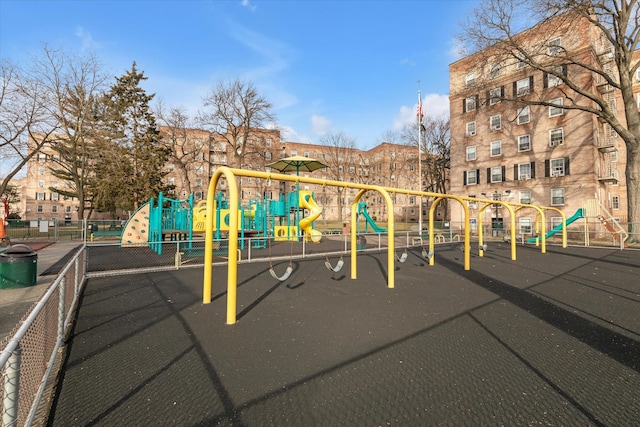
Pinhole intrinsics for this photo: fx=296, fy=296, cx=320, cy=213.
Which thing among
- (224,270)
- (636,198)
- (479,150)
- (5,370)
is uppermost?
(479,150)

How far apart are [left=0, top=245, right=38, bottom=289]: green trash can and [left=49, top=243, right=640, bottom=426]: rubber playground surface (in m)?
2.12

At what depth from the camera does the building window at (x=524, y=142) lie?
2961cm

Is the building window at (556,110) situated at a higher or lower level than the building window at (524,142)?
higher

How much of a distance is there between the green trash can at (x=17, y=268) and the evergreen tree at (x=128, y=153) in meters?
22.8

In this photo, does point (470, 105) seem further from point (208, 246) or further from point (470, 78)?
point (208, 246)

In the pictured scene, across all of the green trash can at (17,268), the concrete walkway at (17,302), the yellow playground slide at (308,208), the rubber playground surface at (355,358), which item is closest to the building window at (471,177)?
the yellow playground slide at (308,208)

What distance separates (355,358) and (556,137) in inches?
1322

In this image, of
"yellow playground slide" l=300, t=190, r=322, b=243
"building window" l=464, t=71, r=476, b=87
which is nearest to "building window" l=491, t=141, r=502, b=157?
"building window" l=464, t=71, r=476, b=87

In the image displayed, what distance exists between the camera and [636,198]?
63.2 ft

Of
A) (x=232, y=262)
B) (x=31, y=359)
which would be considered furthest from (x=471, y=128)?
(x=31, y=359)

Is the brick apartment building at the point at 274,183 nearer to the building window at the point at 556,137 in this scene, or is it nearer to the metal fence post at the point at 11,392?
the building window at the point at 556,137

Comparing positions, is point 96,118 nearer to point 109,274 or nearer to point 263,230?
point 263,230

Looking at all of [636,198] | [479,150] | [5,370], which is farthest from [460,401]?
[479,150]

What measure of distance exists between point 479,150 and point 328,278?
104 ft
